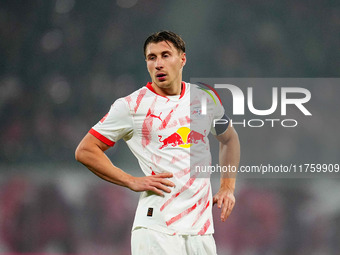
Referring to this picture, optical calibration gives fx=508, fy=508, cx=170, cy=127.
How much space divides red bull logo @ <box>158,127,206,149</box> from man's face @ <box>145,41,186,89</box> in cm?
24

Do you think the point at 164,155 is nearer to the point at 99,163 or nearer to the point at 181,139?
the point at 181,139

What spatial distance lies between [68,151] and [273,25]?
2519mm

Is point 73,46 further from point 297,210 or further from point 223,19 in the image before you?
point 297,210

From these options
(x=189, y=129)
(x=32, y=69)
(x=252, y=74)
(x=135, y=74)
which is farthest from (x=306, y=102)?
(x=189, y=129)

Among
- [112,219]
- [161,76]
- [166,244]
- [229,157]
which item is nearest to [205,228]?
[166,244]

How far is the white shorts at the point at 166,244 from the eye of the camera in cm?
223

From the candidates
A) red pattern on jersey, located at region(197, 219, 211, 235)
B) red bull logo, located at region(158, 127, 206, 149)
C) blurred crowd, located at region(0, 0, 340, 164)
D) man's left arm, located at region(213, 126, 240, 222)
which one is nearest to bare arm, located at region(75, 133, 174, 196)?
red bull logo, located at region(158, 127, 206, 149)

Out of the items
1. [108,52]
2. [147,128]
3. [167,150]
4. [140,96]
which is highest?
[108,52]

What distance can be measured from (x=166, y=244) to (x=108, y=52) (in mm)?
3521

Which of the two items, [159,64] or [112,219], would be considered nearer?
[159,64]

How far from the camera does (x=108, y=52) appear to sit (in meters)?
5.44

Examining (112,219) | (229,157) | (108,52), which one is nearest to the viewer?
(229,157)

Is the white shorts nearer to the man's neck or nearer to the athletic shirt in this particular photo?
the athletic shirt

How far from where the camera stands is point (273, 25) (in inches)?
211
